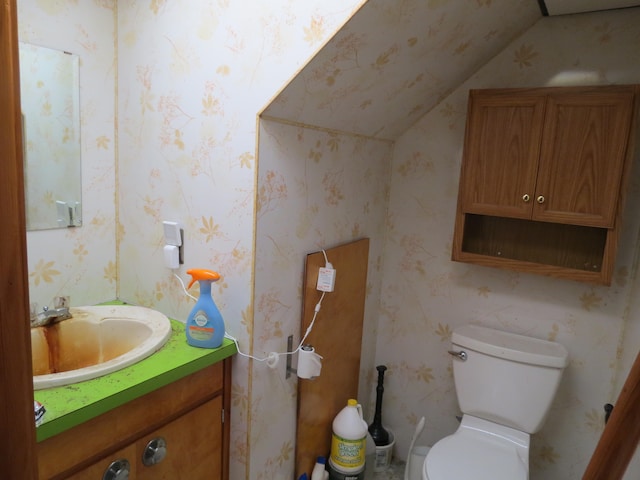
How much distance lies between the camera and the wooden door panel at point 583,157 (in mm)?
1421

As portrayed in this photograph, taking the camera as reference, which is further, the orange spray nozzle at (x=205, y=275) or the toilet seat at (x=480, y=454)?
the toilet seat at (x=480, y=454)

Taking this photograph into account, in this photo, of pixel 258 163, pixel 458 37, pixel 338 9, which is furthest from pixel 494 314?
pixel 338 9

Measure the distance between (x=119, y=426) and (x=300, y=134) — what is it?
952 mm

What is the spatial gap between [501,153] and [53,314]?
5.26ft

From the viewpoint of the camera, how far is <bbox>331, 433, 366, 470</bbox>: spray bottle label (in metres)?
1.68

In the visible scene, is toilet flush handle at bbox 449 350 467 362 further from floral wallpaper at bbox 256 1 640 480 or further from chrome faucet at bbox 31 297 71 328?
chrome faucet at bbox 31 297 71 328

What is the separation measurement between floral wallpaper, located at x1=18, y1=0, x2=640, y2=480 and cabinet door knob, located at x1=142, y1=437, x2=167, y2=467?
0.87 feet

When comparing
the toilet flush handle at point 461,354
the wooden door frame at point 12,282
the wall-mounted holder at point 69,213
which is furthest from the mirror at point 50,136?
the toilet flush handle at point 461,354

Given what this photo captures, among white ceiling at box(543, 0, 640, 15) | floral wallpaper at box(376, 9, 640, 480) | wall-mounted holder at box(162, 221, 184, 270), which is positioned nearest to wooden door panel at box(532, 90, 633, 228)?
floral wallpaper at box(376, 9, 640, 480)

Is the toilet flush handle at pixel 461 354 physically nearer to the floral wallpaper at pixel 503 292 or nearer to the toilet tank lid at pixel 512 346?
the toilet tank lid at pixel 512 346

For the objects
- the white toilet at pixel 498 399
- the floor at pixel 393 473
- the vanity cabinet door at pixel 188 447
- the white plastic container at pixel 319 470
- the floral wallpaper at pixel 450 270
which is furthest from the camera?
the floor at pixel 393 473

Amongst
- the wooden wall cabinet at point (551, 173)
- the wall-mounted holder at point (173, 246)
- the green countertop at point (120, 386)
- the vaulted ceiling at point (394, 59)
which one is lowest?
the green countertop at point (120, 386)

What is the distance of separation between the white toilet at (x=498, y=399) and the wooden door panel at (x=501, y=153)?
526 millimetres

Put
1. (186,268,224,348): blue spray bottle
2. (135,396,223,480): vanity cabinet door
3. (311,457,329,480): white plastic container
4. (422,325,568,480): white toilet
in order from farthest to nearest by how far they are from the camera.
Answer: (311,457,329,480): white plastic container, (422,325,568,480): white toilet, (186,268,224,348): blue spray bottle, (135,396,223,480): vanity cabinet door
